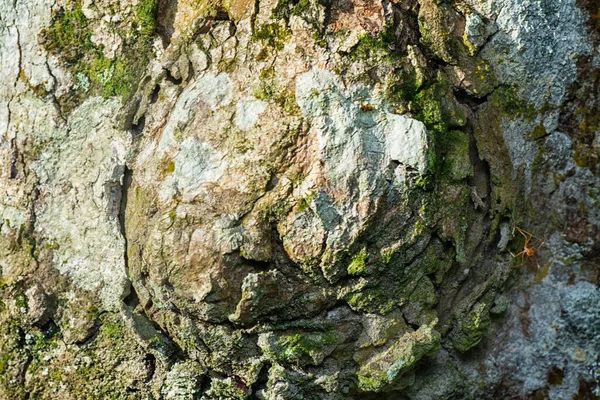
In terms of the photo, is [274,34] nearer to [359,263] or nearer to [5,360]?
[359,263]

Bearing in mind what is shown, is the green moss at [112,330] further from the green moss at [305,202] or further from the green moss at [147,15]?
the green moss at [147,15]

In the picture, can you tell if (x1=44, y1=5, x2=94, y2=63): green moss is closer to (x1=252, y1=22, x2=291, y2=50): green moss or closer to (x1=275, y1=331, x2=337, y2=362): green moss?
(x1=252, y1=22, x2=291, y2=50): green moss

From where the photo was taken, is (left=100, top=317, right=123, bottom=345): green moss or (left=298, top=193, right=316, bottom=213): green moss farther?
(left=100, top=317, right=123, bottom=345): green moss

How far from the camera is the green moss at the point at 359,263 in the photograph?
1623 millimetres

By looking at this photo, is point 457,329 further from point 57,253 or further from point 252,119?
point 57,253

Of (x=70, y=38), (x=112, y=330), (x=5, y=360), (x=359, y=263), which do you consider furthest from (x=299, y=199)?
(x=5, y=360)

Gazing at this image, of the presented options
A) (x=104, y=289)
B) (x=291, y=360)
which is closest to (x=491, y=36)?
(x=291, y=360)

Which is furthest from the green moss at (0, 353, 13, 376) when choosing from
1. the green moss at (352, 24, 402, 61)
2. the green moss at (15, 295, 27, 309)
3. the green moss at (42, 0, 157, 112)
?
the green moss at (352, 24, 402, 61)

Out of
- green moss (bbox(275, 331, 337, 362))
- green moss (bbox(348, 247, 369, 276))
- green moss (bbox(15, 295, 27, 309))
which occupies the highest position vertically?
green moss (bbox(348, 247, 369, 276))

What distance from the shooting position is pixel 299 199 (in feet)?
5.23

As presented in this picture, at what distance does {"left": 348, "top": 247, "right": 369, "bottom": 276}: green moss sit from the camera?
1.62 metres

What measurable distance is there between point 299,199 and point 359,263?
22cm

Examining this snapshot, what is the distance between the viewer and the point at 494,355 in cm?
195

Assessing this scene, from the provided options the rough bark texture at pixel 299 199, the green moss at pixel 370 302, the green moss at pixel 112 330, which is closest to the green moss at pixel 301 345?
the rough bark texture at pixel 299 199
